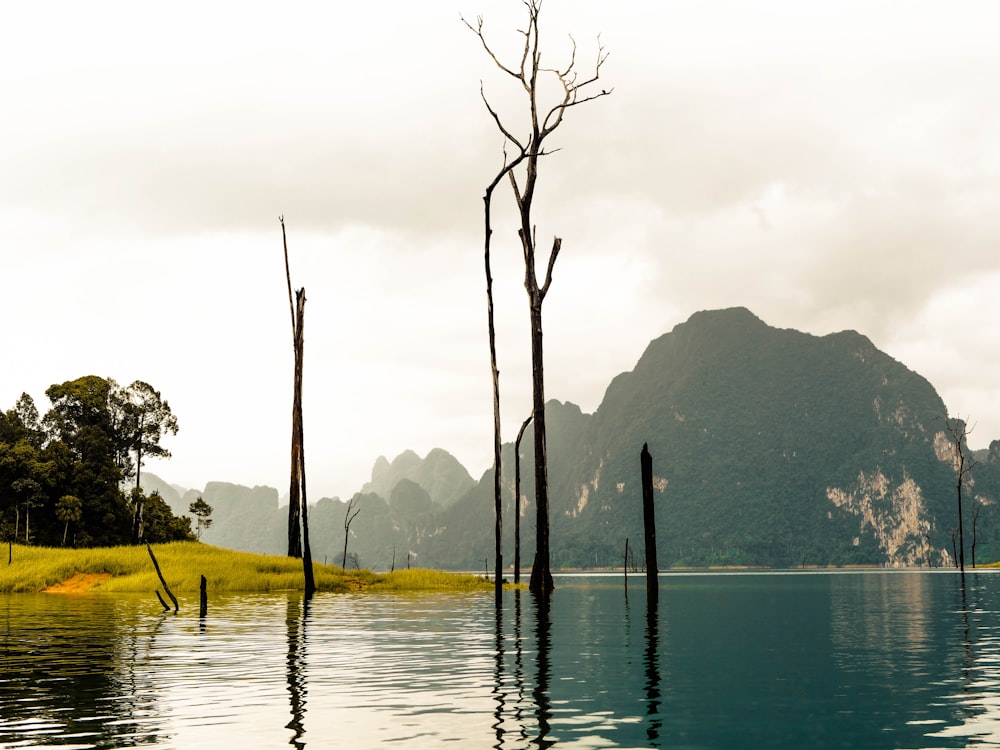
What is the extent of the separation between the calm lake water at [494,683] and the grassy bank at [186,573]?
1628 centimetres

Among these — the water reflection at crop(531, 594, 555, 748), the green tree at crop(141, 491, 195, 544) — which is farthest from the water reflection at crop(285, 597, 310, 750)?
the green tree at crop(141, 491, 195, 544)

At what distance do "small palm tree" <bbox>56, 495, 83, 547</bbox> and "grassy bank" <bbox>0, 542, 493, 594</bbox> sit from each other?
67.1 ft

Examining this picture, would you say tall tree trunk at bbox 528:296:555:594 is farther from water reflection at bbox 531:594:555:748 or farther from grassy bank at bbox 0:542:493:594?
water reflection at bbox 531:594:555:748

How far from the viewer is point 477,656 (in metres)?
17.5

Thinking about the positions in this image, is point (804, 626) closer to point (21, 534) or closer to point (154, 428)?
point (21, 534)

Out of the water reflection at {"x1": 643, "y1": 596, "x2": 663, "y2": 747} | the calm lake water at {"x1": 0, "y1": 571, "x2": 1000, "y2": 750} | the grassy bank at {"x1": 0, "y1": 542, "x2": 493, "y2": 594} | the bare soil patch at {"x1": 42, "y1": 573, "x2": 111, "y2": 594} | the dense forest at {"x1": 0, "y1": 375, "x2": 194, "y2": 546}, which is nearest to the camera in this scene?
the calm lake water at {"x1": 0, "y1": 571, "x2": 1000, "y2": 750}

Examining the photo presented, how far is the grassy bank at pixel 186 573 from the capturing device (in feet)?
141

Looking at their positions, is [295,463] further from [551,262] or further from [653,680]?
[653,680]

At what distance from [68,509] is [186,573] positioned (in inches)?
1254

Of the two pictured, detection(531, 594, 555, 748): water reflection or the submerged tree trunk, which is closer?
detection(531, 594, 555, 748): water reflection

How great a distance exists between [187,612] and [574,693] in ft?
63.7

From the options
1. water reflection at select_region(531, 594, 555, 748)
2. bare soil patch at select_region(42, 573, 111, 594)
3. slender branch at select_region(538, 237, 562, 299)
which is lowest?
bare soil patch at select_region(42, 573, 111, 594)

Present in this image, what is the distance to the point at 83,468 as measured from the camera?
73562 millimetres

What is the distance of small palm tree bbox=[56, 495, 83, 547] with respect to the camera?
7000 centimetres
